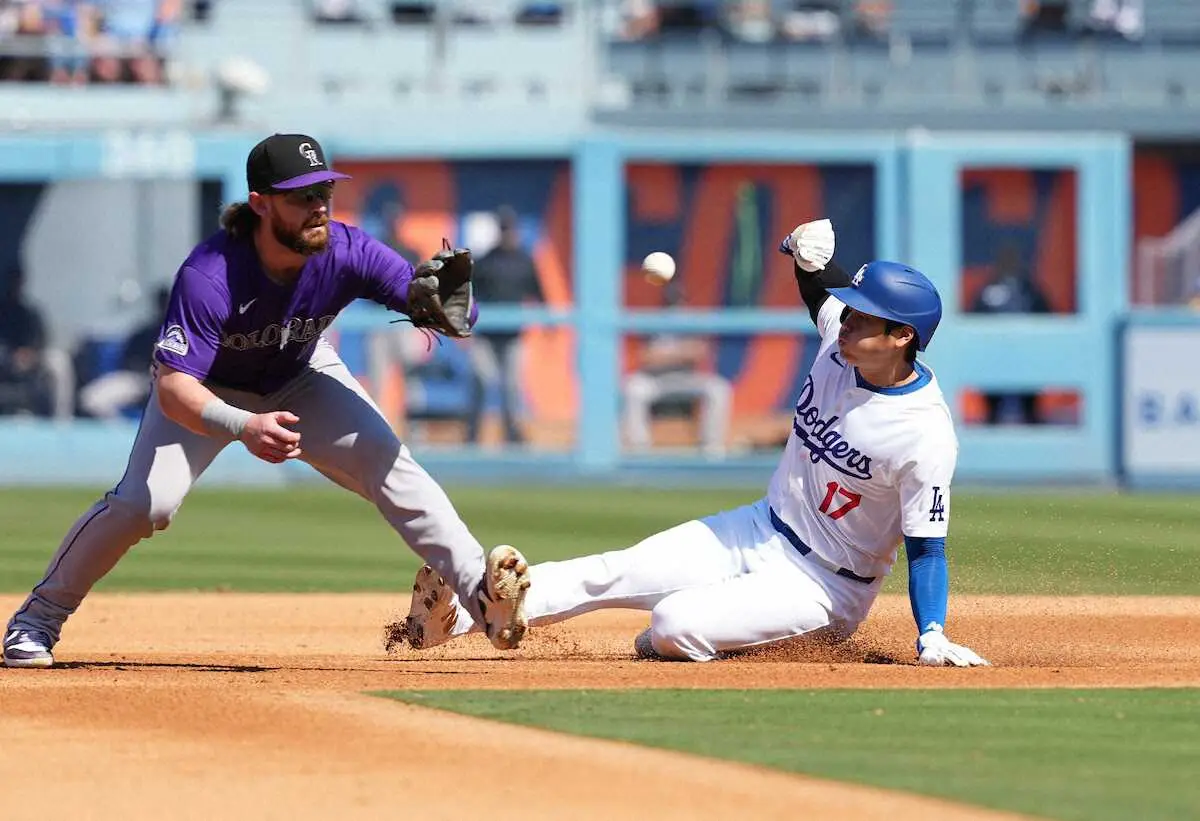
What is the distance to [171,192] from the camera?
58.8ft

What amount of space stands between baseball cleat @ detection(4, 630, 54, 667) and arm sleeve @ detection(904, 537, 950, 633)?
2.64 metres

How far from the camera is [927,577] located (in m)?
6.09

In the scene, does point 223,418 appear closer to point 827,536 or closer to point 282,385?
point 282,385

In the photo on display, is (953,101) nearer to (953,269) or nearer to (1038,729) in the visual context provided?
(953,269)

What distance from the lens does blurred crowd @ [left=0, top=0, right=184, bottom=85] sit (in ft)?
76.8

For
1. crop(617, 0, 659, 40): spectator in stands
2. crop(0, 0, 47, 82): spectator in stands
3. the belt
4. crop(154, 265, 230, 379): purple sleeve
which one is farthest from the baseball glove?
crop(617, 0, 659, 40): spectator in stands

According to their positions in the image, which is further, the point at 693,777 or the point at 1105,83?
the point at 1105,83

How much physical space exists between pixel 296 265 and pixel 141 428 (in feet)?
2.43

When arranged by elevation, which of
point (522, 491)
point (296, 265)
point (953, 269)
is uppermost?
point (296, 265)

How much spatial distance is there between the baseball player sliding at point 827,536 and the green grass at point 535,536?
38.2 inches

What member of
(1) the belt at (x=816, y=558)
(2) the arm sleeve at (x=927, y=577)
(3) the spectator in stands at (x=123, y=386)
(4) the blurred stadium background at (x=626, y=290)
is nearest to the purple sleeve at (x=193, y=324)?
(1) the belt at (x=816, y=558)

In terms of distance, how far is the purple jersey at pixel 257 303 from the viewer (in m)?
5.78

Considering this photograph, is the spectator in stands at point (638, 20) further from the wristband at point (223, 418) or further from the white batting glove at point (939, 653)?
the wristband at point (223, 418)

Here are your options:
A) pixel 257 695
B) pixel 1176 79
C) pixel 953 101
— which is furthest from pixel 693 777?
pixel 1176 79
